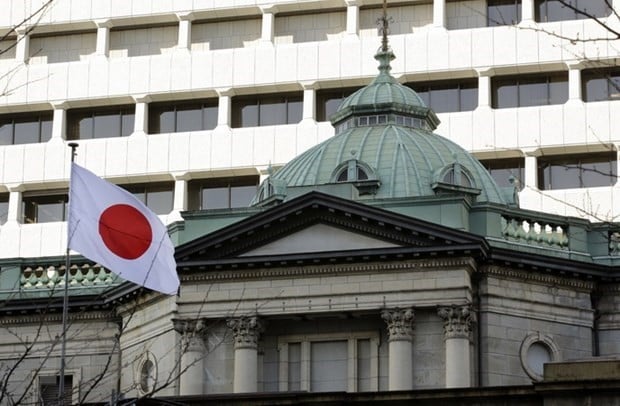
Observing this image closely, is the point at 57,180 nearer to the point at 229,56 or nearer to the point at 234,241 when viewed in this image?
the point at 229,56

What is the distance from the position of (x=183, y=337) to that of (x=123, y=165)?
31408mm

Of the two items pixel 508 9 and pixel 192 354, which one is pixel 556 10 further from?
pixel 192 354

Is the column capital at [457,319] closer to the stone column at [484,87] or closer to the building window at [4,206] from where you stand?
the stone column at [484,87]

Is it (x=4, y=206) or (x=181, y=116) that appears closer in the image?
(x=181, y=116)

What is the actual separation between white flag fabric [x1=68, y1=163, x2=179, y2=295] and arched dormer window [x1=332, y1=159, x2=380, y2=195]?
22.2 metres

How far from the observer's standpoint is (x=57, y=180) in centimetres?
8994

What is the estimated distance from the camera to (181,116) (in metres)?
90.4

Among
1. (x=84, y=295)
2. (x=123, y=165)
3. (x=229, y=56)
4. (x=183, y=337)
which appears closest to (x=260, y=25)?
(x=229, y=56)

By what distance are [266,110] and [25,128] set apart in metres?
11.2

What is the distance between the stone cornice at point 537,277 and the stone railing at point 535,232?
4.25 ft

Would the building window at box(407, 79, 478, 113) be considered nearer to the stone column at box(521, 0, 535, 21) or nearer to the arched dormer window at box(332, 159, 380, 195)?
the stone column at box(521, 0, 535, 21)

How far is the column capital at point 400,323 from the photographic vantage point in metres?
57.1

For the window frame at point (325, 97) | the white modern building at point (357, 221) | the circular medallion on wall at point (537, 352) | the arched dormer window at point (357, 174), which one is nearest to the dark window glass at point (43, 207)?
the white modern building at point (357, 221)

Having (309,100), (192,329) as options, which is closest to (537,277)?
(192,329)
